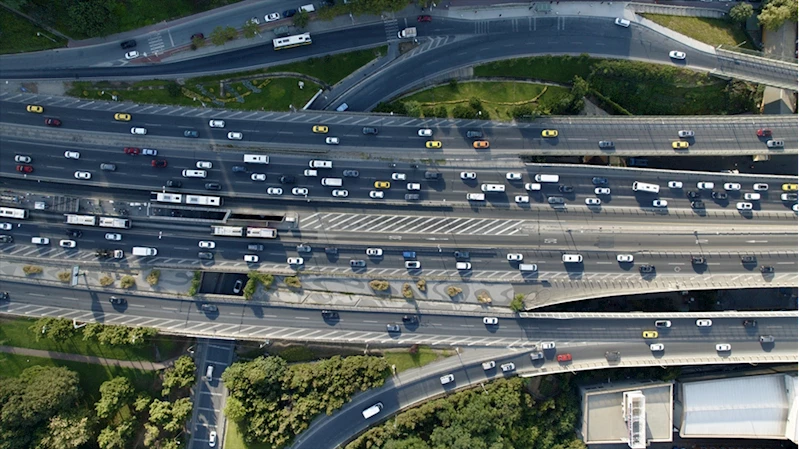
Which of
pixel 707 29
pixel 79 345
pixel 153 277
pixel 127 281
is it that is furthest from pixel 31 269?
pixel 707 29

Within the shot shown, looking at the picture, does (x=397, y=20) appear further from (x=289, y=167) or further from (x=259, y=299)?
(x=259, y=299)

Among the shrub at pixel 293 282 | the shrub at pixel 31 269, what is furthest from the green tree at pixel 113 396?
the shrub at pixel 293 282

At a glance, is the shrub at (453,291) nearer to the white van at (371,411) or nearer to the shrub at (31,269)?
the white van at (371,411)

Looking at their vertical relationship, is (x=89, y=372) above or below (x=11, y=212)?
below

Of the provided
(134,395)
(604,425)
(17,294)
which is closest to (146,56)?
(17,294)

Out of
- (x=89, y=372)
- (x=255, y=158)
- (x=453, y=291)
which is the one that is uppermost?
(x=255, y=158)

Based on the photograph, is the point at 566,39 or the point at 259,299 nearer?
the point at 259,299

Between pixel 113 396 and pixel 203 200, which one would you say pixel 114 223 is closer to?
pixel 203 200
